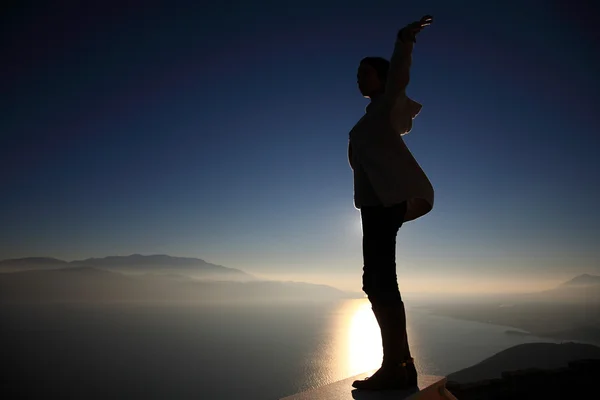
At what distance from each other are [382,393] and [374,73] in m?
2.26

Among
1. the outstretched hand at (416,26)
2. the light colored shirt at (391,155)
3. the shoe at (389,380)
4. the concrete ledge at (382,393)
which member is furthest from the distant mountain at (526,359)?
the outstretched hand at (416,26)

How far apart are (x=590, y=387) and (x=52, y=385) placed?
188329 millimetres

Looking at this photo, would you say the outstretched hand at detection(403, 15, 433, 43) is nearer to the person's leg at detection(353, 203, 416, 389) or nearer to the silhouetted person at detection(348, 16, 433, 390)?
the silhouetted person at detection(348, 16, 433, 390)

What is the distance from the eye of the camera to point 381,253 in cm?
238

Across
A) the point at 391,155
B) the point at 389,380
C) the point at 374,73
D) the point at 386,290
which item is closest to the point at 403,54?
the point at 374,73

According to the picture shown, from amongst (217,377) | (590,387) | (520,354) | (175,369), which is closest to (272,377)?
(217,377)

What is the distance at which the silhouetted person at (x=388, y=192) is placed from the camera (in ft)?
7.52

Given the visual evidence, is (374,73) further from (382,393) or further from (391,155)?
(382,393)

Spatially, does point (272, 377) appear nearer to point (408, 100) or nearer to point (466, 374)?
point (466, 374)

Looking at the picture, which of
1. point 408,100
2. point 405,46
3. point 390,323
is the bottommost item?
point 390,323

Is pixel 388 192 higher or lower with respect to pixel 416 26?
lower

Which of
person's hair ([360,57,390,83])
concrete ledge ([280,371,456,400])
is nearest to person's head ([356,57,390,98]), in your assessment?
person's hair ([360,57,390,83])

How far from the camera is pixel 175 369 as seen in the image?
17950 centimetres

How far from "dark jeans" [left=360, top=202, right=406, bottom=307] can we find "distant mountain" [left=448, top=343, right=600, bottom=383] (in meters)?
124
